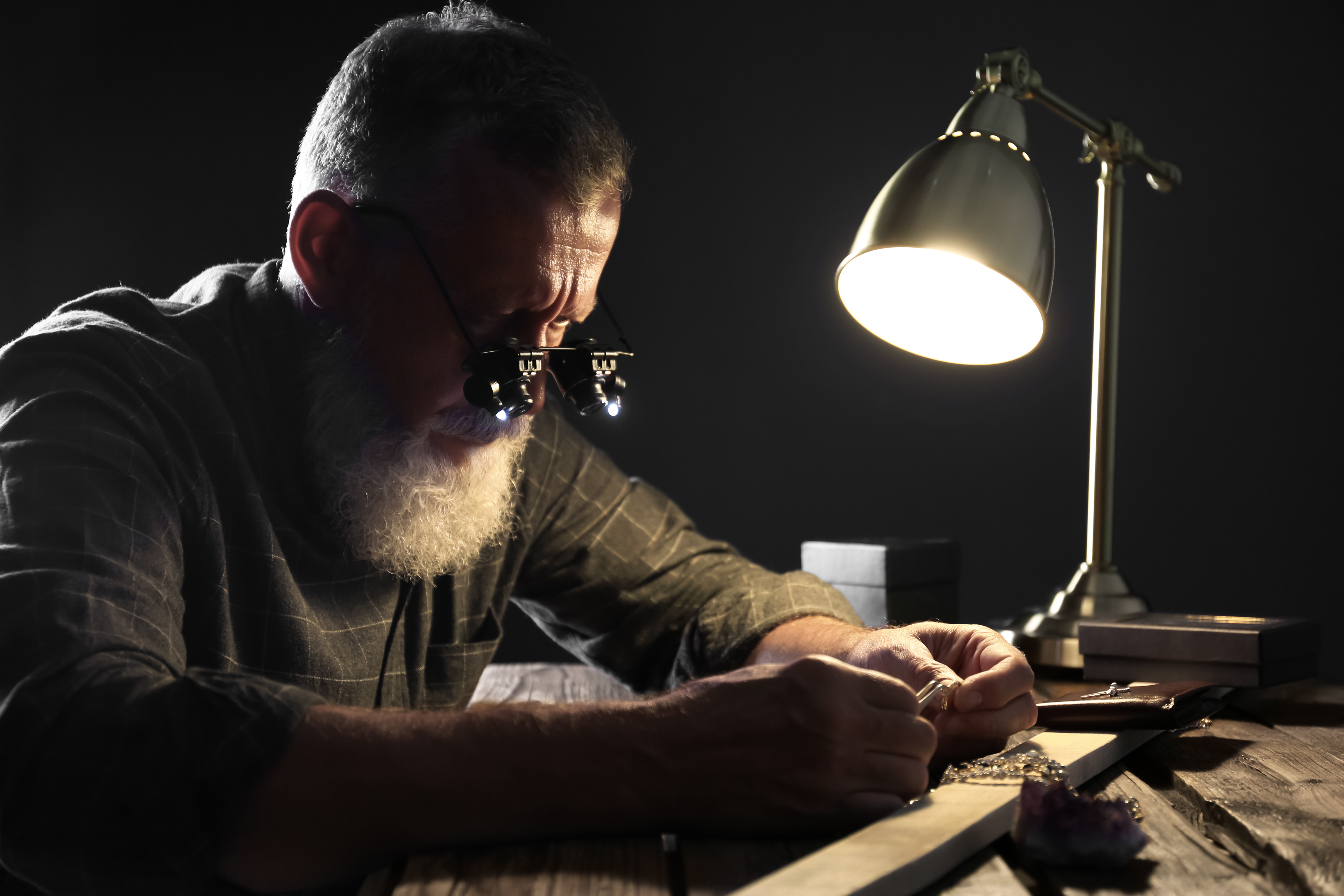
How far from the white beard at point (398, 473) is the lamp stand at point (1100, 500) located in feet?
2.75

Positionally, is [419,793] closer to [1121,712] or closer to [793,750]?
[793,750]

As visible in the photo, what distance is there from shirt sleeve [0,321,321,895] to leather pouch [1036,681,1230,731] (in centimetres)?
75

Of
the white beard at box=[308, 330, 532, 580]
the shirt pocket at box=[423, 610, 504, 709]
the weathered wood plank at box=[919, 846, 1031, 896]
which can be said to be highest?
the white beard at box=[308, 330, 532, 580]

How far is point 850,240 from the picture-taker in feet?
9.64

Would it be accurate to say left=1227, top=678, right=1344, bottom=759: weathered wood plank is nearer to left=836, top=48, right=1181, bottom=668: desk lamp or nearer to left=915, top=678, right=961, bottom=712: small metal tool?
left=836, top=48, right=1181, bottom=668: desk lamp

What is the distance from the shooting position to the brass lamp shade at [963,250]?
4.04 ft

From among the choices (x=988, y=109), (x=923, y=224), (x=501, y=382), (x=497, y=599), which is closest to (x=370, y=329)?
(x=501, y=382)

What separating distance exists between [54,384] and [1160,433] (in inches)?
100

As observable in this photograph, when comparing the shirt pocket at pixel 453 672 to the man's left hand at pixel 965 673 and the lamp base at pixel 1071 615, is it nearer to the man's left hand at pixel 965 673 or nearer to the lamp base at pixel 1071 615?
the man's left hand at pixel 965 673

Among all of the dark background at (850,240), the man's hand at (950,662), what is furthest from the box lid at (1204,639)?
the dark background at (850,240)

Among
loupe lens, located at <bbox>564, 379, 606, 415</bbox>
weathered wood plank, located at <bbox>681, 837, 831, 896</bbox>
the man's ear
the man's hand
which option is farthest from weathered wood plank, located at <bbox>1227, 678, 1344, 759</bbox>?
the man's ear

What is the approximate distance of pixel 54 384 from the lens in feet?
3.48

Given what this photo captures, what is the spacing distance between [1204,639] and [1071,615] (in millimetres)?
258

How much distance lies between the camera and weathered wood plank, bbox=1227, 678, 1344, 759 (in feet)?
3.65
